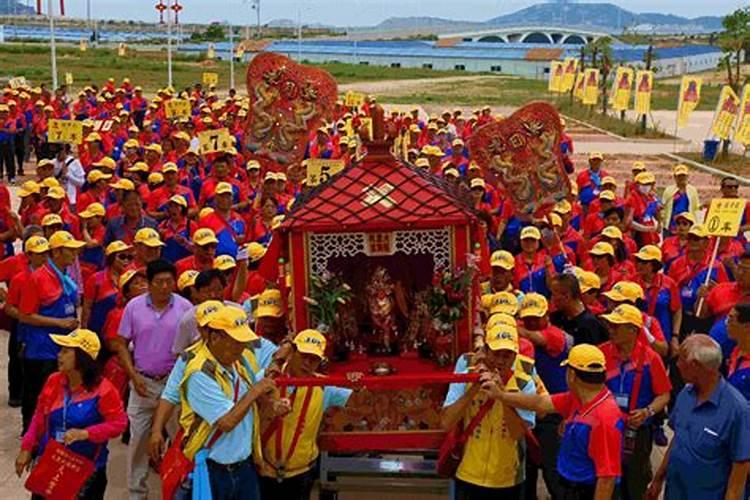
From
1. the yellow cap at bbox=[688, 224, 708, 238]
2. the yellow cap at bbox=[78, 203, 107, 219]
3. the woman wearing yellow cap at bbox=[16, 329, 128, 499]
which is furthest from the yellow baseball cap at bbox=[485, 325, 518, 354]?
the yellow cap at bbox=[78, 203, 107, 219]

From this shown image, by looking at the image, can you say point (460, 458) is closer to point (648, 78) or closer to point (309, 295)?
point (309, 295)

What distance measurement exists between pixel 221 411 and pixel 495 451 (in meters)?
1.51

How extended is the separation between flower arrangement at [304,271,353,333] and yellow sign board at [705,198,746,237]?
12.0 feet

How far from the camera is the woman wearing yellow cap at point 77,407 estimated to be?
482 centimetres

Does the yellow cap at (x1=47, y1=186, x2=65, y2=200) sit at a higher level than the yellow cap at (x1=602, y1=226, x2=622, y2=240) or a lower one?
higher

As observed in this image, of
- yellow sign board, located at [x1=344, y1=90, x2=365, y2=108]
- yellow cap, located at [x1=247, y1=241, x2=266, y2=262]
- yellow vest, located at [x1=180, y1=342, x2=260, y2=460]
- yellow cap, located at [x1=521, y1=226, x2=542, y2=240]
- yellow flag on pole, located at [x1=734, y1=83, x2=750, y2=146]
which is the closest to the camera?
yellow vest, located at [x1=180, y1=342, x2=260, y2=460]

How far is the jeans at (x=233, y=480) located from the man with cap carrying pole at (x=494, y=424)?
1113mm

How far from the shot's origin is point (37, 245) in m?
6.61

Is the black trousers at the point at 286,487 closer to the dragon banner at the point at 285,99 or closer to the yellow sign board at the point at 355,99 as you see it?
the dragon banner at the point at 285,99

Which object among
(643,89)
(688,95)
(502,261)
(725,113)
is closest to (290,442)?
(502,261)

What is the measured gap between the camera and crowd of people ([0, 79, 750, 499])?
4.46 m

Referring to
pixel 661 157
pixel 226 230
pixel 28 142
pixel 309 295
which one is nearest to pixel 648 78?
pixel 661 157

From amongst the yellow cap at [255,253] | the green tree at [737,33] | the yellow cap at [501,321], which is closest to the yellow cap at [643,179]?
the yellow cap at [255,253]

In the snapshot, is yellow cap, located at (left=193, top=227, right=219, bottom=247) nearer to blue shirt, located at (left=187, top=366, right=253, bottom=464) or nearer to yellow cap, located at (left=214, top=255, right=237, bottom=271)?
yellow cap, located at (left=214, top=255, right=237, bottom=271)
